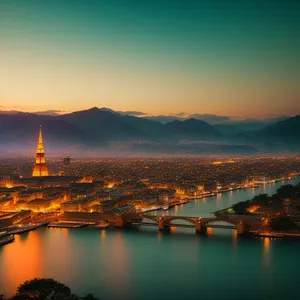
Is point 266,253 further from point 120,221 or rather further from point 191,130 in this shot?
point 191,130

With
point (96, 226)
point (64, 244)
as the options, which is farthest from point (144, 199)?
point (64, 244)

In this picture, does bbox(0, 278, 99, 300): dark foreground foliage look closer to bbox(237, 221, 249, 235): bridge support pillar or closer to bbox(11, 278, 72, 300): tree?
bbox(11, 278, 72, 300): tree

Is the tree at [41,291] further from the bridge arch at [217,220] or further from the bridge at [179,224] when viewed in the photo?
the bridge arch at [217,220]

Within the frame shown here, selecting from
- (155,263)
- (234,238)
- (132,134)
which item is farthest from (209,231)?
(132,134)

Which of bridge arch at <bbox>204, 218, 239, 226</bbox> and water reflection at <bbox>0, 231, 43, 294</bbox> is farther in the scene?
bridge arch at <bbox>204, 218, 239, 226</bbox>

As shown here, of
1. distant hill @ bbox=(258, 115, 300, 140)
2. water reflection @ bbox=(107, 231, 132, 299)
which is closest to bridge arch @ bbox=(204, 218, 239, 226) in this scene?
water reflection @ bbox=(107, 231, 132, 299)

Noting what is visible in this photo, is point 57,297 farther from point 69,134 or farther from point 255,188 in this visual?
point 69,134
